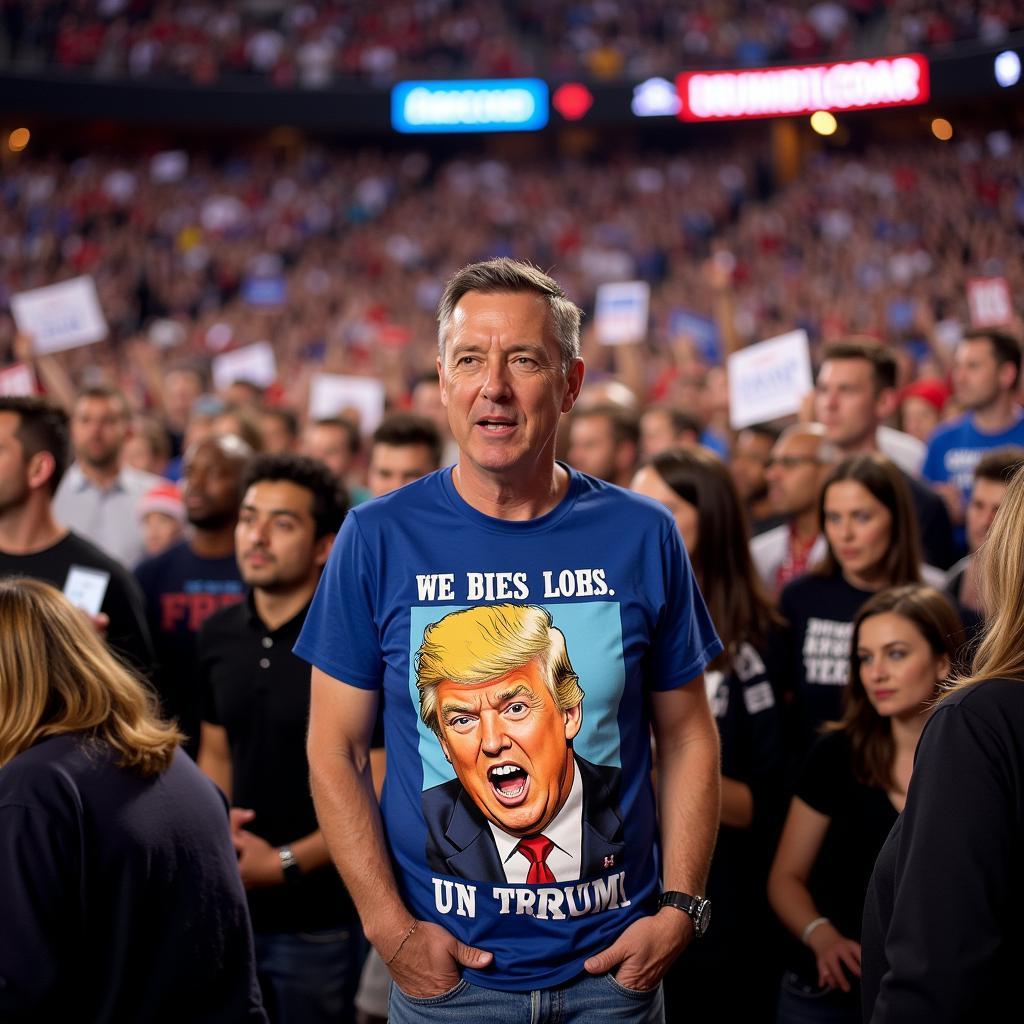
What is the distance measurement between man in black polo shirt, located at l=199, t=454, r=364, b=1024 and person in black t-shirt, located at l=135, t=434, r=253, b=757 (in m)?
0.69

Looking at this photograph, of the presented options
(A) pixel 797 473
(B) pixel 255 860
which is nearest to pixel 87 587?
(B) pixel 255 860

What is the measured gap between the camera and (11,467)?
13.7 ft

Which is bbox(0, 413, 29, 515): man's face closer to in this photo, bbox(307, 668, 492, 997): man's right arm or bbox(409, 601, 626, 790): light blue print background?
bbox(307, 668, 492, 997): man's right arm

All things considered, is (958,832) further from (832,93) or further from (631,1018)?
(832,93)

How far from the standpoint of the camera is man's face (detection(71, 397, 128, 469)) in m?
5.75

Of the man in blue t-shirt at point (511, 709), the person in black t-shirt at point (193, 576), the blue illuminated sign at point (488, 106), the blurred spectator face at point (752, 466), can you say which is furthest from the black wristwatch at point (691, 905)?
the blue illuminated sign at point (488, 106)

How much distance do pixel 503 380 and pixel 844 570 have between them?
226cm

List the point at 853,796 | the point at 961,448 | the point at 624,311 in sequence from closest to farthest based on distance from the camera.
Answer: the point at 853,796, the point at 961,448, the point at 624,311

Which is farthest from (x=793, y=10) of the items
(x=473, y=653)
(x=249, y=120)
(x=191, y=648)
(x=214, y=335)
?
(x=473, y=653)

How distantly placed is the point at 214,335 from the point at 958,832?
16.3m

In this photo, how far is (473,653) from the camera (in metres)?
2.33

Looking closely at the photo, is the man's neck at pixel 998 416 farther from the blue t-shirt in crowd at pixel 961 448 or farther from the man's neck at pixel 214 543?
the man's neck at pixel 214 543

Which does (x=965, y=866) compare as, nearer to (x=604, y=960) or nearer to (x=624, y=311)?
(x=604, y=960)

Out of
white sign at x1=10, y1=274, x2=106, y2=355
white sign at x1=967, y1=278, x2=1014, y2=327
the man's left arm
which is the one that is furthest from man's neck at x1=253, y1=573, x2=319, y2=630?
white sign at x1=967, y1=278, x2=1014, y2=327
